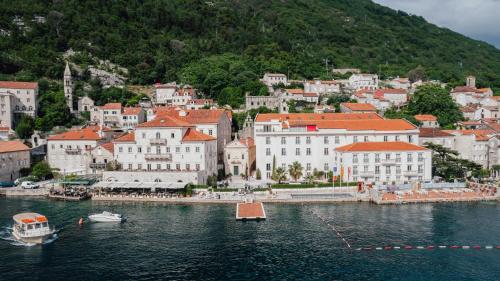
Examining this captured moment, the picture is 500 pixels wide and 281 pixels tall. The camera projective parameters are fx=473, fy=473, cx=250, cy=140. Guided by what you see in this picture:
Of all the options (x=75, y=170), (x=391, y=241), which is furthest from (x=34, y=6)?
(x=391, y=241)

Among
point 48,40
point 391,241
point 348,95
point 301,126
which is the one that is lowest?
point 391,241

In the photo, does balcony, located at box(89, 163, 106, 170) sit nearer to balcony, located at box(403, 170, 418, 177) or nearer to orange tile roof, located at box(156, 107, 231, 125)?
orange tile roof, located at box(156, 107, 231, 125)

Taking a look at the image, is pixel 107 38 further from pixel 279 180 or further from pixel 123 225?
pixel 123 225

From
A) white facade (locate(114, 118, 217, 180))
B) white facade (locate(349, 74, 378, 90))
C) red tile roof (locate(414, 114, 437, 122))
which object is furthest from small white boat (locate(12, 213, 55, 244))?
white facade (locate(349, 74, 378, 90))

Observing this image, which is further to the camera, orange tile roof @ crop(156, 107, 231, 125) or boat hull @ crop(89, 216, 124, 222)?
orange tile roof @ crop(156, 107, 231, 125)

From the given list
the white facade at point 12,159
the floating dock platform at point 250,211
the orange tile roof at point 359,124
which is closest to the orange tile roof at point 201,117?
the orange tile roof at point 359,124

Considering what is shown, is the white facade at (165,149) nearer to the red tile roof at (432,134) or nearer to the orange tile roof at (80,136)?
the orange tile roof at (80,136)

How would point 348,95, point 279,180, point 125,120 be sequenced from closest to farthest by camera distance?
point 279,180 → point 125,120 → point 348,95
